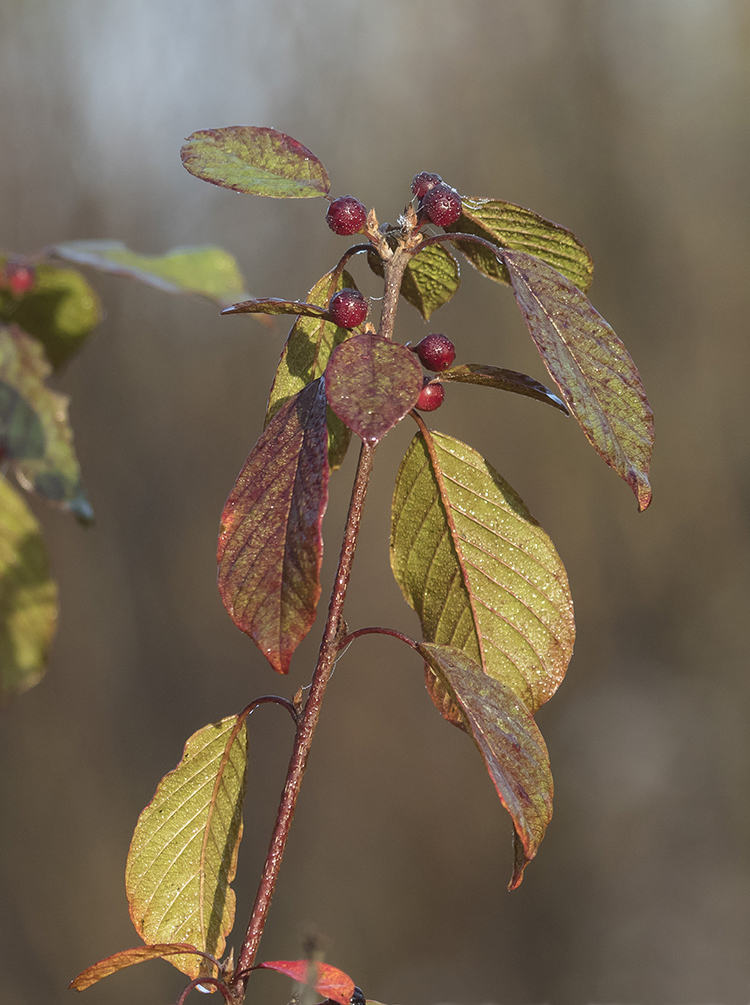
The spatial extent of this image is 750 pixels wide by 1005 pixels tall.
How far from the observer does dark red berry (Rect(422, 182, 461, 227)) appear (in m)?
0.40

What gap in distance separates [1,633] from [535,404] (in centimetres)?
245

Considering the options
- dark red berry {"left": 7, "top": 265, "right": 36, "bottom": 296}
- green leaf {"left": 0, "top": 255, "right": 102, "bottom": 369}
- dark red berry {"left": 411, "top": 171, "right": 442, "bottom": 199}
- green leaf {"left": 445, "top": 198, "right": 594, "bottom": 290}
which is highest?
dark red berry {"left": 411, "top": 171, "right": 442, "bottom": 199}

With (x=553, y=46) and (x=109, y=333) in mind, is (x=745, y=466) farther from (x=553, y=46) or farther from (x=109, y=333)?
(x=109, y=333)

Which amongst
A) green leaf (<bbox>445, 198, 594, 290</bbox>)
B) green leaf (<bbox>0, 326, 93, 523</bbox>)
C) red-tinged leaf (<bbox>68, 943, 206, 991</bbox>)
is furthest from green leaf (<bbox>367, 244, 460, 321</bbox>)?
red-tinged leaf (<bbox>68, 943, 206, 991</bbox>)

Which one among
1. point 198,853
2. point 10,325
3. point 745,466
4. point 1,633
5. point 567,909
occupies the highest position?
point 10,325

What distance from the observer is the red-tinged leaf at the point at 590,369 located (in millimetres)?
351

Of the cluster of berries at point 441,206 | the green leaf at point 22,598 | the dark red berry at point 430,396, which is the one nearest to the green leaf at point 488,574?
the dark red berry at point 430,396

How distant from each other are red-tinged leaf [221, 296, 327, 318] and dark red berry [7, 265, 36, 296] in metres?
0.08

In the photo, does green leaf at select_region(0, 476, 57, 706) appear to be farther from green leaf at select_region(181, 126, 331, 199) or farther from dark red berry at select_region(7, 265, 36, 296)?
green leaf at select_region(181, 126, 331, 199)

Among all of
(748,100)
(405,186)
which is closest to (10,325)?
(405,186)

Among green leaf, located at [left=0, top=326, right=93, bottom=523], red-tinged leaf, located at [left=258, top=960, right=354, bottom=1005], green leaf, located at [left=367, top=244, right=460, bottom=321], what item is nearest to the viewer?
green leaf, located at [left=0, top=326, right=93, bottom=523]

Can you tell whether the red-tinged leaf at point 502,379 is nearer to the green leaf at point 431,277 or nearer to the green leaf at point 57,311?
the green leaf at point 431,277

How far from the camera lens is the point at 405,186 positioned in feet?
8.15

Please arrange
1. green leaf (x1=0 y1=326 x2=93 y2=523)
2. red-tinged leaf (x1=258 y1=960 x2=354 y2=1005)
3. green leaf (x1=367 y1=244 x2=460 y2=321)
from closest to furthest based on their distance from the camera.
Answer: green leaf (x1=0 y1=326 x2=93 y2=523) < red-tinged leaf (x1=258 y1=960 x2=354 y2=1005) < green leaf (x1=367 y1=244 x2=460 y2=321)
